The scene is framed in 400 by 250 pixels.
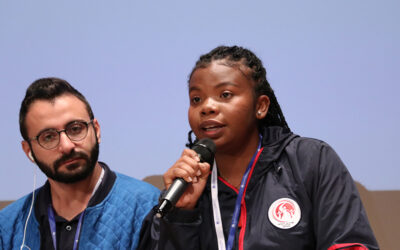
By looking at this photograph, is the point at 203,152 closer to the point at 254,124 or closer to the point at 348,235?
the point at 254,124

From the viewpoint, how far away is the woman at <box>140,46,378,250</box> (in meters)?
1.40

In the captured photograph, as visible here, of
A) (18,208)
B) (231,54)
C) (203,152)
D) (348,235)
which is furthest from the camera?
(18,208)

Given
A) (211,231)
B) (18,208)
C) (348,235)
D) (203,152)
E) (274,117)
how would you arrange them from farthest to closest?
(18,208), (274,117), (211,231), (203,152), (348,235)

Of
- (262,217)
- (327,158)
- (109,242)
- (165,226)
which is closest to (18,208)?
(109,242)

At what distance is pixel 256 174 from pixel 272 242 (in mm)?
253

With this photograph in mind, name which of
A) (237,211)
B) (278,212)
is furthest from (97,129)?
(278,212)

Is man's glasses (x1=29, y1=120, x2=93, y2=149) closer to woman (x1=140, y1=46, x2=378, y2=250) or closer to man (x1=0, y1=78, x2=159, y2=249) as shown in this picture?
man (x1=0, y1=78, x2=159, y2=249)

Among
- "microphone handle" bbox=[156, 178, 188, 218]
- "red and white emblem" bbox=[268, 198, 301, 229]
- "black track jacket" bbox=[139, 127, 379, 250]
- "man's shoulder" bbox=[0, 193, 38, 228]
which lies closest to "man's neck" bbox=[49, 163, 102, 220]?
"man's shoulder" bbox=[0, 193, 38, 228]

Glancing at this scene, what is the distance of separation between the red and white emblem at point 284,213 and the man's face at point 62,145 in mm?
795

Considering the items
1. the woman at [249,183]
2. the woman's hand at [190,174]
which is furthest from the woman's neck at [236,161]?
the woman's hand at [190,174]

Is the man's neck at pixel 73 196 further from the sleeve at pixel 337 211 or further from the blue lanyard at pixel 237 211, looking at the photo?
the sleeve at pixel 337 211

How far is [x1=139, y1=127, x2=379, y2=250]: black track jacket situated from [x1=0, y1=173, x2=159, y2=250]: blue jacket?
0.24 meters

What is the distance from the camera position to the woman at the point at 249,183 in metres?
1.40

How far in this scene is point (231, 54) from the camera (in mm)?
1699
